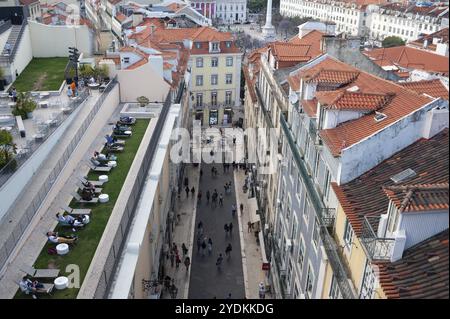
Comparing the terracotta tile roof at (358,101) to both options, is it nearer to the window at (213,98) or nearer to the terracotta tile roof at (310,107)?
the terracotta tile roof at (310,107)

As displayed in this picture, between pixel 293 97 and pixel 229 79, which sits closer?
pixel 293 97

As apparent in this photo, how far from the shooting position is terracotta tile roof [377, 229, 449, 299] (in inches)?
396

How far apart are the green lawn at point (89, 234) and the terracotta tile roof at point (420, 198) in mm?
11610

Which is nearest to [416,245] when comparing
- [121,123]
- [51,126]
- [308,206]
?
[308,206]

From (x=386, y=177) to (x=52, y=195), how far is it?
15632 millimetres

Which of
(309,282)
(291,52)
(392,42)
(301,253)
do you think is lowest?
(301,253)

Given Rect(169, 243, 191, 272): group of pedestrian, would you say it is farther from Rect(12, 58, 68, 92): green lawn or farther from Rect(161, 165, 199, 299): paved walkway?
Rect(12, 58, 68, 92): green lawn

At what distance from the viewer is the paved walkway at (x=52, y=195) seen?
18.1m

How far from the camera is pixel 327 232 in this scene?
17391mm

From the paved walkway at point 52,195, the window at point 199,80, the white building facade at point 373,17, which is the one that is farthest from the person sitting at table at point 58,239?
the white building facade at point 373,17

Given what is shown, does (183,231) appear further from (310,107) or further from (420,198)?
(420,198)

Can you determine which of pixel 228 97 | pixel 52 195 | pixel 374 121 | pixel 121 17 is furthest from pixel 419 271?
pixel 121 17

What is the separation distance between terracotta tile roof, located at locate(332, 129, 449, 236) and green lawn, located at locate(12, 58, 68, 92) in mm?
25320

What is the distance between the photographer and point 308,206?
71.4 feet
